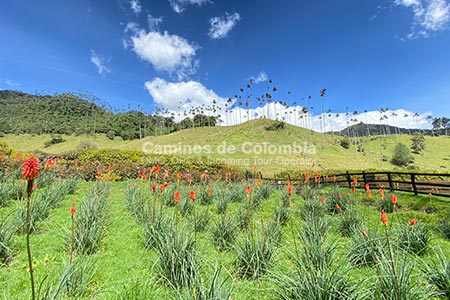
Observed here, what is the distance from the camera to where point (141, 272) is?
430 cm

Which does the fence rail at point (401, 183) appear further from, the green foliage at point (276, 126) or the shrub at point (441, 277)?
the green foliage at point (276, 126)

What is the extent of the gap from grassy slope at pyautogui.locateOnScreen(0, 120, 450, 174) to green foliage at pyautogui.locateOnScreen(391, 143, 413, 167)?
2.41 m

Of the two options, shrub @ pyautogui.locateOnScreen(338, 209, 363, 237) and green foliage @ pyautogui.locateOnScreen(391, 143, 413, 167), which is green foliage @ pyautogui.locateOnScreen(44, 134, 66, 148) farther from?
green foliage @ pyautogui.locateOnScreen(391, 143, 413, 167)

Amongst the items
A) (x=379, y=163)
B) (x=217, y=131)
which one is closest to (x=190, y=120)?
(x=217, y=131)

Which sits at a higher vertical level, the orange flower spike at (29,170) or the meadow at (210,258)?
the orange flower spike at (29,170)

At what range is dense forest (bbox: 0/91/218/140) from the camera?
90375 millimetres

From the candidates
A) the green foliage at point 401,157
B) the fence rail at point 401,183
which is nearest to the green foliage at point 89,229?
the fence rail at point 401,183

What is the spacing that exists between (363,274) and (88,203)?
6.42m

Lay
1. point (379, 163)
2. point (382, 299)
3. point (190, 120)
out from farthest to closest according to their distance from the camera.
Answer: point (190, 120), point (379, 163), point (382, 299)

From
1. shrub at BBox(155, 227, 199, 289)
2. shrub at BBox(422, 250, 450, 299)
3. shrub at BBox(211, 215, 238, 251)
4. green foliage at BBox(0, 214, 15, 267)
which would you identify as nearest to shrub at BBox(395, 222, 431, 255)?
shrub at BBox(422, 250, 450, 299)

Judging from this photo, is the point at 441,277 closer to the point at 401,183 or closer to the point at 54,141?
the point at 401,183

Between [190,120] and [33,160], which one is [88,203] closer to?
[33,160]

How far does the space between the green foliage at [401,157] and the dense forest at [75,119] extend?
65.7 m

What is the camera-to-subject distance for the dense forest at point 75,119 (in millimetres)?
90375
